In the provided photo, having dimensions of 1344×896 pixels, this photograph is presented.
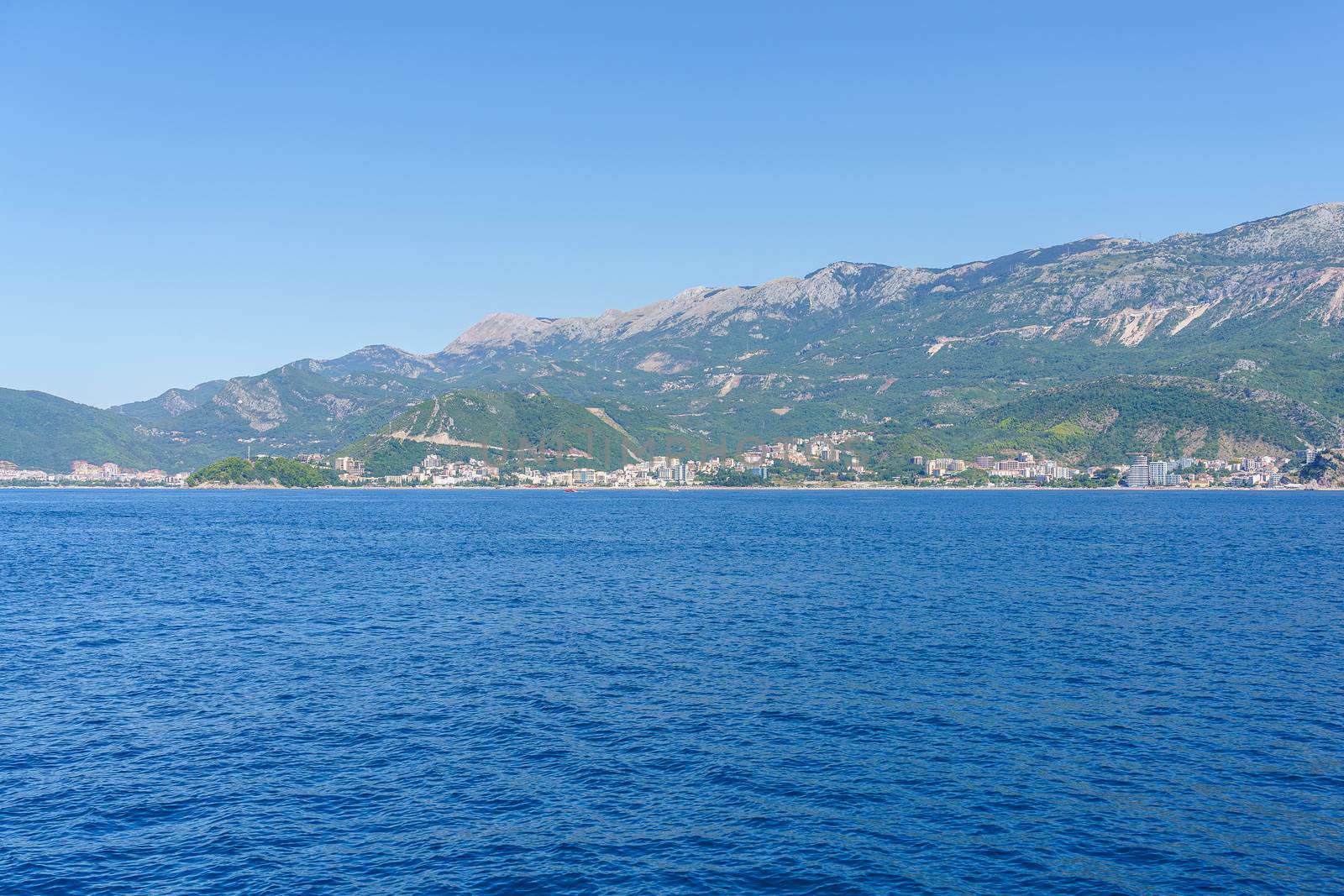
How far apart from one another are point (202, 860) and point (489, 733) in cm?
1199

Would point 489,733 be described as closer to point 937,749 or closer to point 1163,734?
point 937,749

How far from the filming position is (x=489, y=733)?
35.0 meters

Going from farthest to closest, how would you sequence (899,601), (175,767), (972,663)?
1. (899,601)
2. (972,663)
3. (175,767)

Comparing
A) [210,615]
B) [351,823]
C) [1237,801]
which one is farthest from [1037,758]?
[210,615]

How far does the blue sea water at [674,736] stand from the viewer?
24.4 meters

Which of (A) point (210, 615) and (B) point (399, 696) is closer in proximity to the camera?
(B) point (399, 696)

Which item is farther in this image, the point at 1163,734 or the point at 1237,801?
the point at 1163,734

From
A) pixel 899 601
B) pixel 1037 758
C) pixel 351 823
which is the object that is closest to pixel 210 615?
pixel 351 823

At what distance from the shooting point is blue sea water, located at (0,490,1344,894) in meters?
24.4

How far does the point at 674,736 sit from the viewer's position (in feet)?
114

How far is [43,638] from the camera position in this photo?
5341 cm

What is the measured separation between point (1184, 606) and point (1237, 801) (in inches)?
1590

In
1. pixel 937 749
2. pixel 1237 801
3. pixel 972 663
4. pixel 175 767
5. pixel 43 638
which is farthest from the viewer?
pixel 43 638

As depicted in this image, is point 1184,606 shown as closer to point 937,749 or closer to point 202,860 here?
point 937,749
